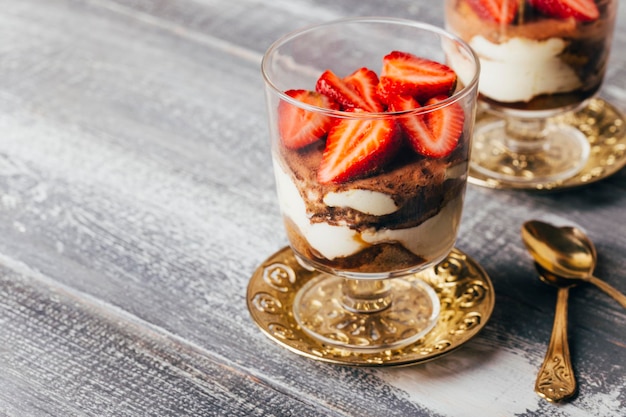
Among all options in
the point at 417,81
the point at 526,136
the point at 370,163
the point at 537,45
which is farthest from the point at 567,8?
the point at 370,163

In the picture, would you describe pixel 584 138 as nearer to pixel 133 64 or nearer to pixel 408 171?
pixel 408 171

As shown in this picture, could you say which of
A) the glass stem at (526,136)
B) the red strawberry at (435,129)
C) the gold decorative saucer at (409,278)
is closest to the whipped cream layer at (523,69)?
the glass stem at (526,136)

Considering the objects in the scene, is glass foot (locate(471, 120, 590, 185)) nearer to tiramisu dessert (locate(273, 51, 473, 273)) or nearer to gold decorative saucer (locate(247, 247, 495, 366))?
gold decorative saucer (locate(247, 247, 495, 366))

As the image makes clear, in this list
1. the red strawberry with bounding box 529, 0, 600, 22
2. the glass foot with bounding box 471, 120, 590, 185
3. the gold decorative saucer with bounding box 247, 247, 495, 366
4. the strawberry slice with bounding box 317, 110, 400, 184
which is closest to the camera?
the strawberry slice with bounding box 317, 110, 400, 184

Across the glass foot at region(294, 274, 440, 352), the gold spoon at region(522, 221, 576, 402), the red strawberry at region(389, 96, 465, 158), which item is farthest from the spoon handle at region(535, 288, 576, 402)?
the red strawberry at region(389, 96, 465, 158)

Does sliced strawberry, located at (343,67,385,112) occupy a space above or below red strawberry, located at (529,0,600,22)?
above

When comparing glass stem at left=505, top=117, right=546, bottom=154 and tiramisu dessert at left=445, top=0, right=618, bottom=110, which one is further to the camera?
glass stem at left=505, top=117, right=546, bottom=154

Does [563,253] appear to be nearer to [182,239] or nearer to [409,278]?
[409,278]

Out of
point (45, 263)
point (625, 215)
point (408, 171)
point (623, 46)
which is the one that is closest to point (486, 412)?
point (408, 171)
